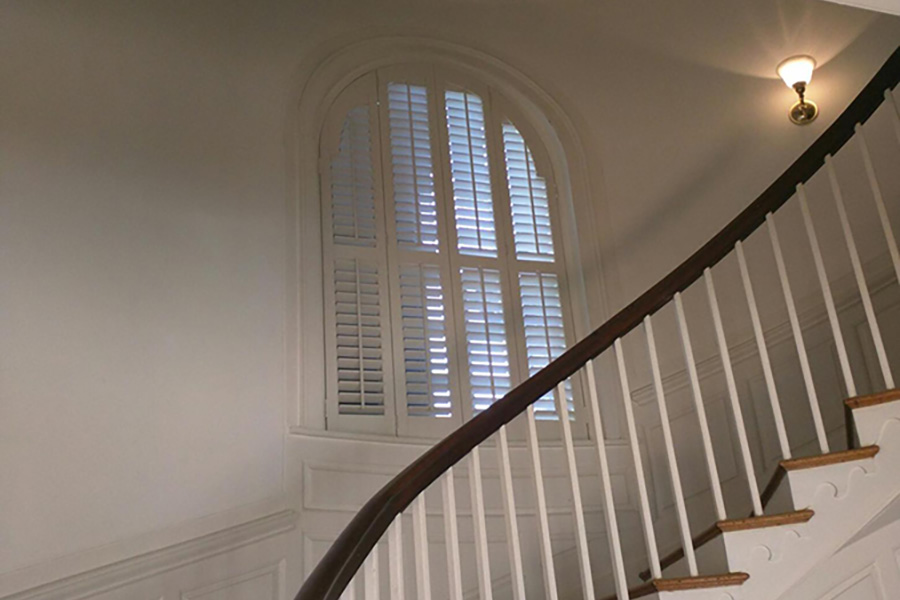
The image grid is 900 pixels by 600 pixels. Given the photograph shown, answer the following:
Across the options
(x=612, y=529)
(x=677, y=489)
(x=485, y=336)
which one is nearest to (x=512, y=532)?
(x=612, y=529)

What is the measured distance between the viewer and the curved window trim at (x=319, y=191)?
388cm

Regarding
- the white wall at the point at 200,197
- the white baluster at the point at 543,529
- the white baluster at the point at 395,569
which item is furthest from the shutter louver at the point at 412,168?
the white baluster at the point at 395,569

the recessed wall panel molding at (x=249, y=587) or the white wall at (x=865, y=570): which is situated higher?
the recessed wall panel molding at (x=249, y=587)

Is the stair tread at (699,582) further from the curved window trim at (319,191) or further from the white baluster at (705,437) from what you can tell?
the curved window trim at (319,191)

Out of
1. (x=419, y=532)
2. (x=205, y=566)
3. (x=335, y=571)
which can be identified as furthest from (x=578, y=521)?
(x=205, y=566)

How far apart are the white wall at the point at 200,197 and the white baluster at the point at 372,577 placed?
1.47m

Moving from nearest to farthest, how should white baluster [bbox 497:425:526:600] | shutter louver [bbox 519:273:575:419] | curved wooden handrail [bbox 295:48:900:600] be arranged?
curved wooden handrail [bbox 295:48:900:600]
white baluster [bbox 497:425:526:600]
shutter louver [bbox 519:273:575:419]

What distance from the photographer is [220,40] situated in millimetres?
4234

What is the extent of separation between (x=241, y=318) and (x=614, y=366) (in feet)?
5.78

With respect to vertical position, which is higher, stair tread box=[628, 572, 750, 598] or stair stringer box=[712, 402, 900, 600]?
stair stringer box=[712, 402, 900, 600]

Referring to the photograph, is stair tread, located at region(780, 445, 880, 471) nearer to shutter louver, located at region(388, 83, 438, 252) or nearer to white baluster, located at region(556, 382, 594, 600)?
white baluster, located at region(556, 382, 594, 600)

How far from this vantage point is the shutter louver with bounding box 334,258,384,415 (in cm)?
397

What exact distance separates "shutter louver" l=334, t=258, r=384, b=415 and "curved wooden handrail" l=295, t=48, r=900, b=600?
1.34 metres

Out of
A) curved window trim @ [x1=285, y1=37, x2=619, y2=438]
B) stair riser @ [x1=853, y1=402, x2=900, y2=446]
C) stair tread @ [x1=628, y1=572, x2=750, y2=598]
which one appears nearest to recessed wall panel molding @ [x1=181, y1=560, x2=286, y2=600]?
curved window trim @ [x1=285, y1=37, x2=619, y2=438]
